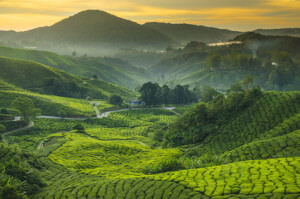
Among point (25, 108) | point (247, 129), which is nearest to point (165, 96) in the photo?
point (25, 108)

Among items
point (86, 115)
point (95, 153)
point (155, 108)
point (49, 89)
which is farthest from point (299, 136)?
point (49, 89)

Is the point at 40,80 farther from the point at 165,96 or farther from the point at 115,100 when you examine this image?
the point at 165,96

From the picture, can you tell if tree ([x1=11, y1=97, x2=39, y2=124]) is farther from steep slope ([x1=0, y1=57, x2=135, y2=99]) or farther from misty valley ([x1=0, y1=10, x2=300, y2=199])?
steep slope ([x1=0, y1=57, x2=135, y2=99])

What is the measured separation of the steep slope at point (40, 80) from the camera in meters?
140

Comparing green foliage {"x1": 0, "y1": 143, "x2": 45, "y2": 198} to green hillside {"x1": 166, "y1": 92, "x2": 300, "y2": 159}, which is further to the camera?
green hillside {"x1": 166, "y1": 92, "x2": 300, "y2": 159}

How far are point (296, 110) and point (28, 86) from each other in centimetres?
13163

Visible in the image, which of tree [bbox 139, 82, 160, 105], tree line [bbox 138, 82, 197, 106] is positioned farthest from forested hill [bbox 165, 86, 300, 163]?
tree line [bbox 138, 82, 197, 106]

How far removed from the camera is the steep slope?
140m

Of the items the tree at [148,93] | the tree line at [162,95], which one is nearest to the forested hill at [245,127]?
the tree at [148,93]

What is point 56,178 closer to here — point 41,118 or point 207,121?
point 207,121

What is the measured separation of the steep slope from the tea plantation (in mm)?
58766

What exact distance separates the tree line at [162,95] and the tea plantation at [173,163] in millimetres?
50408

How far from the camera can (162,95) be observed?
14512 centimetres

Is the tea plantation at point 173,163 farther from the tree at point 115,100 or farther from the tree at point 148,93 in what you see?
the tree at point 148,93
